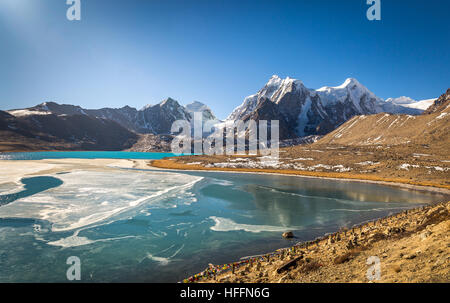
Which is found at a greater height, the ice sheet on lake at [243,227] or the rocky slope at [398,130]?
the rocky slope at [398,130]

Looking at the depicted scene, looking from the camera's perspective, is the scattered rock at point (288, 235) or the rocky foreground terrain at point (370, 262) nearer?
the rocky foreground terrain at point (370, 262)

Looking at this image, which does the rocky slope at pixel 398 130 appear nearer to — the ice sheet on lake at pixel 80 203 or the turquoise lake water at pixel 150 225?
the turquoise lake water at pixel 150 225

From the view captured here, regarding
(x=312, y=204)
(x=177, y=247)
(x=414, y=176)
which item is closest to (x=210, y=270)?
(x=177, y=247)

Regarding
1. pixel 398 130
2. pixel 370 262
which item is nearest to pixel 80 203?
pixel 370 262

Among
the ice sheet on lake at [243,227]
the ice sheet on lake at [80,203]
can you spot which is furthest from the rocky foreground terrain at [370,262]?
the ice sheet on lake at [80,203]

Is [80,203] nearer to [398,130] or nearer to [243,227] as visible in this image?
[243,227]

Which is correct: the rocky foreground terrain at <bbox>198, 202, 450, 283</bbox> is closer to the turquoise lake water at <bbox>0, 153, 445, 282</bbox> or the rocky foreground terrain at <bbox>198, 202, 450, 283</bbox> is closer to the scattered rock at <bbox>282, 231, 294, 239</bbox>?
the turquoise lake water at <bbox>0, 153, 445, 282</bbox>

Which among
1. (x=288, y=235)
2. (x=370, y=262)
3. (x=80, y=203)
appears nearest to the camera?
(x=370, y=262)
